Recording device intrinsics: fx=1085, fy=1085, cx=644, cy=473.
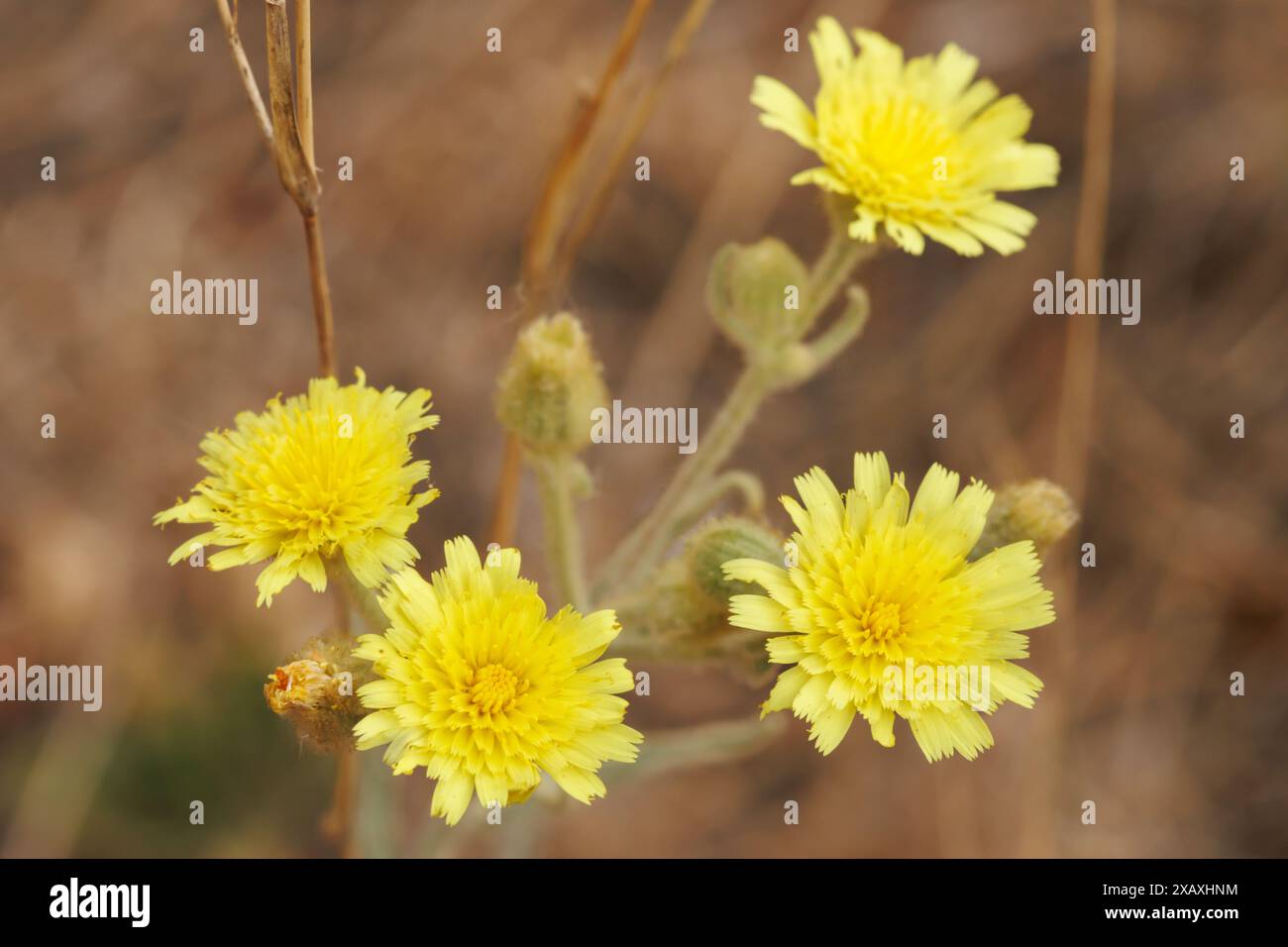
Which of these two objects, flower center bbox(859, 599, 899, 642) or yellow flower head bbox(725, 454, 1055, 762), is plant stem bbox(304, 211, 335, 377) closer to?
yellow flower head bbox(725, 454, 1055, 762)

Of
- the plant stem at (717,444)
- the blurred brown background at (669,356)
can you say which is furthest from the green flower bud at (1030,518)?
the blurred brown background at (669,356)

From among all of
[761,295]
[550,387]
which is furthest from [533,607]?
[761,295]

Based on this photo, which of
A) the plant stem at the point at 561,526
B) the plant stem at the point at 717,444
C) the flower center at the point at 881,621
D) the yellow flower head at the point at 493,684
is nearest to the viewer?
the yellow flower head at the point at 493,684

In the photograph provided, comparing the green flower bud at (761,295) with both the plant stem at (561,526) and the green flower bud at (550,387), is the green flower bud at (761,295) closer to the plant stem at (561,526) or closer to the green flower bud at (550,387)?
the green flower bud at (550,387)

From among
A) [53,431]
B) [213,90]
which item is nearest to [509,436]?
[53,431]

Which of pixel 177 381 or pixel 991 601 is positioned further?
pixel 177 381
